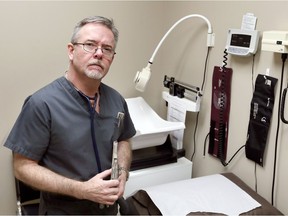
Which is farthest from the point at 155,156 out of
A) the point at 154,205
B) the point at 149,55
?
the point at 149,55

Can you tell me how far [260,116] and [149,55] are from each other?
3.36 feet

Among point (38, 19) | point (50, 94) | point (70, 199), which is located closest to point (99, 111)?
point (50, 94)

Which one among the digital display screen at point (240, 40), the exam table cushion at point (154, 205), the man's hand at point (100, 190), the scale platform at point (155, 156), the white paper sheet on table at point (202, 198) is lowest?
the exam table cushion at point (154, 205)

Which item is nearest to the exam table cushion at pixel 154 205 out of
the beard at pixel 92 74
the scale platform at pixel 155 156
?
the scale platform at pixel 155 156

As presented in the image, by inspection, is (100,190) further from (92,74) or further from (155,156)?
(155,156)

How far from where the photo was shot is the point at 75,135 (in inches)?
47.6

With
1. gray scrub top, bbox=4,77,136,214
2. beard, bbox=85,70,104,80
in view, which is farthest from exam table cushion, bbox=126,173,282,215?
beard, bbox=85,70,104,80

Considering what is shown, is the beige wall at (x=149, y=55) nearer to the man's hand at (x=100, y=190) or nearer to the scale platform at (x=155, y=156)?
the scale platform at (x=155, y=156)

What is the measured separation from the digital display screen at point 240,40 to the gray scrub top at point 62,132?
2.72ft

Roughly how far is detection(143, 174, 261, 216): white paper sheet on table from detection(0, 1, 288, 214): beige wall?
7.9 inches

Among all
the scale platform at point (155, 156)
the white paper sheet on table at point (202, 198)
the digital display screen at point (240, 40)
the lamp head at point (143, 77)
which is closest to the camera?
the white paper sheet on table at point (202, 198)

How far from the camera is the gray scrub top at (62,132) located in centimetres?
115

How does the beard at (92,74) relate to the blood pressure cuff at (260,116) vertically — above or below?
above

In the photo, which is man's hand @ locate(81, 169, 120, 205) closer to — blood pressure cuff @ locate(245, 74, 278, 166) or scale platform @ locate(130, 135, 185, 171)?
scale platform @ locate(130, 135, 185, 171)
